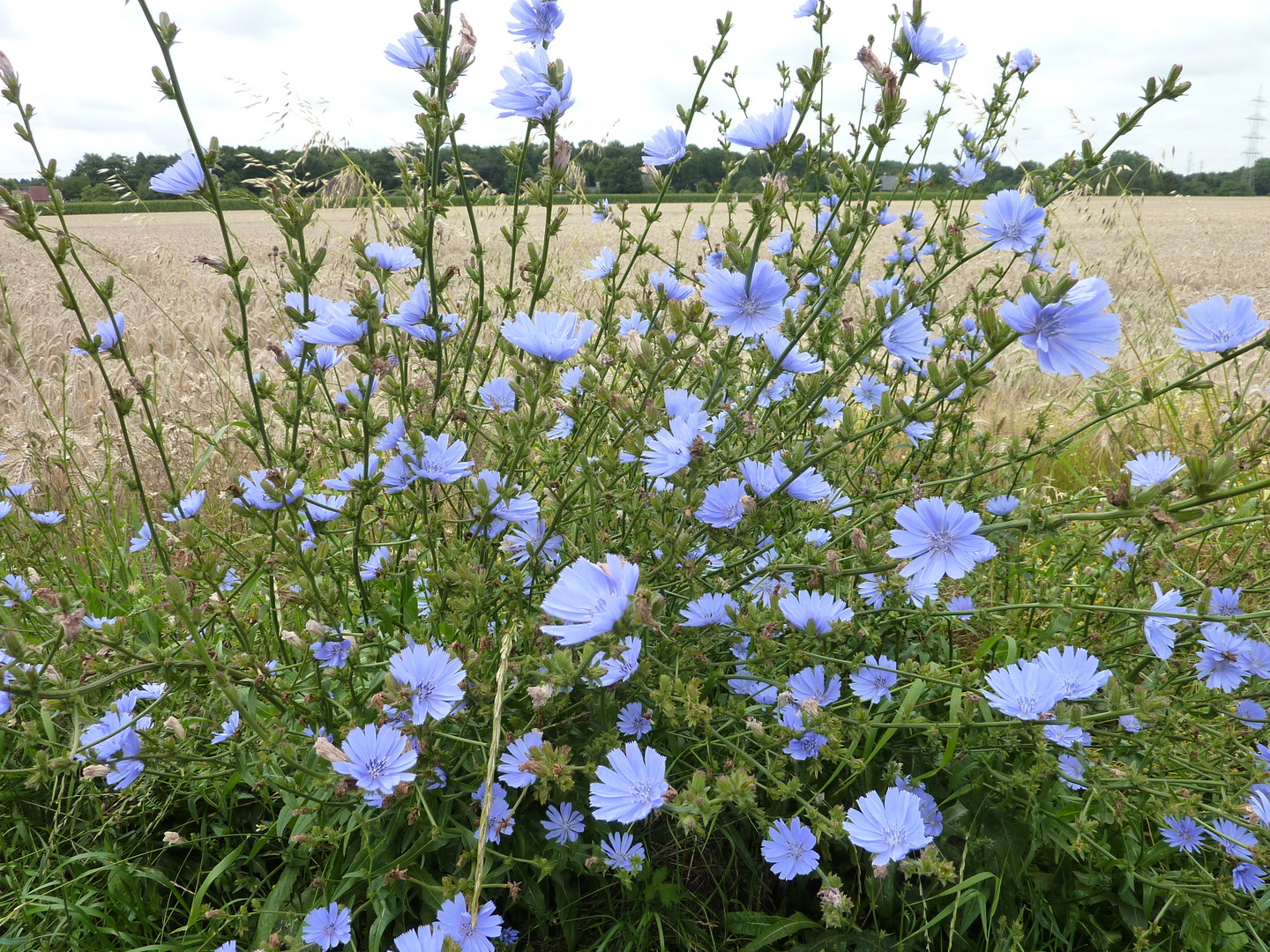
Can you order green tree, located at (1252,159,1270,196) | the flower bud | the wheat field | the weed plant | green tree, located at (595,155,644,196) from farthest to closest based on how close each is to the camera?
green tree, located at (1252,159,1270,196) < green tree, located at (595,155,644,196) < the wheat field < the weed plant < the flower bud

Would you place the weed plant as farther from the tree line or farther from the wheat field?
the wheat field

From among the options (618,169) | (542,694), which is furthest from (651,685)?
(618,169)

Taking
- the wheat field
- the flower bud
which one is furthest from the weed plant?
the wheat field

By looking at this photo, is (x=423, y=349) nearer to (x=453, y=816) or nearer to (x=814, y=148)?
(x=453, y=816)

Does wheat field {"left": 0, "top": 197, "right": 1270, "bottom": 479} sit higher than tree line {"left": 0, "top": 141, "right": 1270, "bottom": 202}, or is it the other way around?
tree line {"left": 0, "top": 141, "right": 1270, "bottom": 202}

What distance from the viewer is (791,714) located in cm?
160

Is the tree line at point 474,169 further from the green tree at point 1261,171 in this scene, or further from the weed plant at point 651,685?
the green tree at point 1261,171

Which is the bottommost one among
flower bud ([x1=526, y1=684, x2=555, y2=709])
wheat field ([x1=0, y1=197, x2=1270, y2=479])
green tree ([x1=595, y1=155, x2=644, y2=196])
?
wheat field ([x1=0, y1=197, x2=1270, y2=479])

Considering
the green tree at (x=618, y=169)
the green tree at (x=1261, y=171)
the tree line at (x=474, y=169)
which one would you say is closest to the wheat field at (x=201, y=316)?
the tree line at (x=474, y=169)

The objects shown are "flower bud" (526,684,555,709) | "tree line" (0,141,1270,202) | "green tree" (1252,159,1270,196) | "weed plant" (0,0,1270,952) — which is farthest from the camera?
"green tree" (1252,159,1270,196)

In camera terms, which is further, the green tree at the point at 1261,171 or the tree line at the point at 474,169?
the green tree at the point at 1261,171

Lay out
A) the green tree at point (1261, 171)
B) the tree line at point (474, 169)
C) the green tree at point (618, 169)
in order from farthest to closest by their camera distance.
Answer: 1. the green tree at point (1261, 171)
2. the green tree at point (618, 169)
3. the tree line at point (474, 169)

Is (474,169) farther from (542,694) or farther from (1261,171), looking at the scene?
(1261,171)

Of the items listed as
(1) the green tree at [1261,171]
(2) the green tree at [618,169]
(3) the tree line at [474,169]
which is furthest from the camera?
(1) the green tree at [1261,171]
